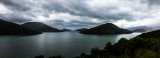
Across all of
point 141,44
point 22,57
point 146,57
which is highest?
point 146,57

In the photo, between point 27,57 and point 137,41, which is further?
point 27,57

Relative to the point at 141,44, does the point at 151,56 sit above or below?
above

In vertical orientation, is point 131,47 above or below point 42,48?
above

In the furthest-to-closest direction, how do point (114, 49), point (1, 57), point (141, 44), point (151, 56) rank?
point (1, 57)
point (114, 49)
point (141, 44)
point (151, 56)

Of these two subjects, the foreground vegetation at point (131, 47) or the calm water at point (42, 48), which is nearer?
the foreground vegetation at point (131, 47)

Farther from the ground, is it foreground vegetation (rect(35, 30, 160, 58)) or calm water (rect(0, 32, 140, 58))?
foreground vegetation (rect(35, 30, 160, 58))

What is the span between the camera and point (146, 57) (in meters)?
4.20

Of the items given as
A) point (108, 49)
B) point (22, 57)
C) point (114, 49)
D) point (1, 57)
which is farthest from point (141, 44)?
point (1, 57)

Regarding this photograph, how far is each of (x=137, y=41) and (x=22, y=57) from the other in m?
44.3

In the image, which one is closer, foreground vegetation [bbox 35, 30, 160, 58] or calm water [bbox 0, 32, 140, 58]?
foreground vegetation [bbox 35, 30, 160, 58]

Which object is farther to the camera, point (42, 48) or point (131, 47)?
point (42, 48)

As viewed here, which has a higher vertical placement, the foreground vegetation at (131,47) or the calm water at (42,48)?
the foreground vegetation at (131,47)

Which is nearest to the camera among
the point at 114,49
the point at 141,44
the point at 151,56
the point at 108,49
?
the point at 151,56

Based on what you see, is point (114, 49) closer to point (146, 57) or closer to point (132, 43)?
point (132, 43)
